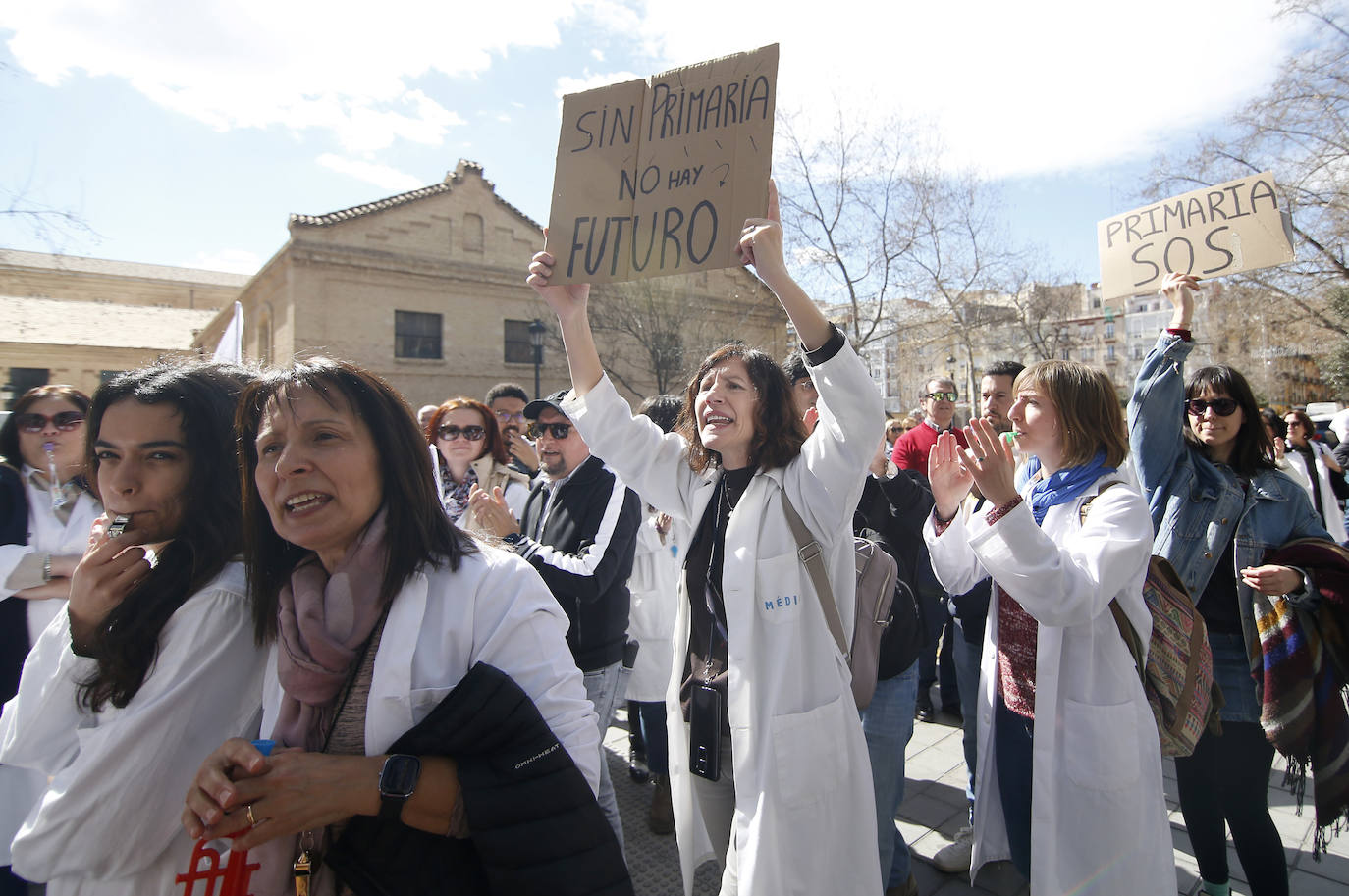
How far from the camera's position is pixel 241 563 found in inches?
65.1

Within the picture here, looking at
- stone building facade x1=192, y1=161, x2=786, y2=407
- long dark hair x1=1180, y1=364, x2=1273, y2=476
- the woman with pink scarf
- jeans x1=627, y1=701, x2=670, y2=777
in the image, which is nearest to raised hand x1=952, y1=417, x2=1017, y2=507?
long dark hair x1=1180, y1=364, x2=1273, y2=476

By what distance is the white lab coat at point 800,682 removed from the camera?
200 cm

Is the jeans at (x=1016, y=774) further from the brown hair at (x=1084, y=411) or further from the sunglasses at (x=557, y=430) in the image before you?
the sunglasses at (x=557, y=430)

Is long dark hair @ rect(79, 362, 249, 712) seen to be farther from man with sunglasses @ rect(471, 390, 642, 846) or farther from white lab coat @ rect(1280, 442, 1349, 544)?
white lab coat @ rect(1280, 442, 1349, 544)

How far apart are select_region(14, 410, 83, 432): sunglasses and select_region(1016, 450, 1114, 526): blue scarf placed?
3.94m

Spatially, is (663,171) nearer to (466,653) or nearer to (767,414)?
(767,414)

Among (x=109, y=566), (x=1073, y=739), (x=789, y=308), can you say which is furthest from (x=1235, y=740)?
(x=109, y=566)

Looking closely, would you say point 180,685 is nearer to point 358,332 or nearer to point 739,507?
point 739,507

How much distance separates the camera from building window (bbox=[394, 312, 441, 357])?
23.3 m

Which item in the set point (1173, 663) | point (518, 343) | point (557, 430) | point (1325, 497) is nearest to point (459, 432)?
point (557, 430)

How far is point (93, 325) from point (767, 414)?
33.8 metres

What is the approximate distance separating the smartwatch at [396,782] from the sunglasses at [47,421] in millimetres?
2895

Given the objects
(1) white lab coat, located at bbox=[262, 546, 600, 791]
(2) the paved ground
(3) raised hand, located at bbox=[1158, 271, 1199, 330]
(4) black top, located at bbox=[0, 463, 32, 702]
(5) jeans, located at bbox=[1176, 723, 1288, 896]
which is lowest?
(2) the paved ground

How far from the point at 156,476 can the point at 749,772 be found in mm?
1700
